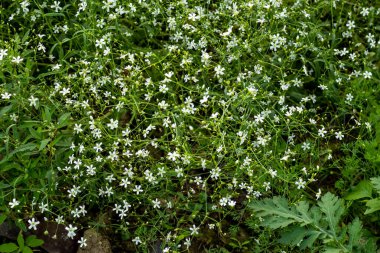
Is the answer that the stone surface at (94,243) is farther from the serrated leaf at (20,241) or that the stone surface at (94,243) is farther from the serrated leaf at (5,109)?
the serrated leaf at (5,109)

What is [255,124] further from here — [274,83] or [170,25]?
[170,25]

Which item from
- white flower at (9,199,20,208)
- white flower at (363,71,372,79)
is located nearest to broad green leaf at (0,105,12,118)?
white flower at (9,199,20,208)

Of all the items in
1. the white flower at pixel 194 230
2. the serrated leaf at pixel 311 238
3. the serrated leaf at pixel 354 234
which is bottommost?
the white flower at pixel 194 230

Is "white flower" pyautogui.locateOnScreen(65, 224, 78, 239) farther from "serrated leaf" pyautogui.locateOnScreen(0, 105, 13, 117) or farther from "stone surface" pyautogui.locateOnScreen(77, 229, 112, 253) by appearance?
"serrated leaf" pyautogui.locateOnScreen(0, 105, 13, 117)

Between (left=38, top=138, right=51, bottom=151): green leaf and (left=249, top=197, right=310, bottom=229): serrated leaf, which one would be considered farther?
(left=38, top=138, right=51, bottom=151): green leaf

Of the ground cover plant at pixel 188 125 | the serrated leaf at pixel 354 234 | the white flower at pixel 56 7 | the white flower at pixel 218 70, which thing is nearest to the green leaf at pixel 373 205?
the ground cover plant at pixel 188 125

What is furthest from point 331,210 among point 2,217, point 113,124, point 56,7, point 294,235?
point 56,7

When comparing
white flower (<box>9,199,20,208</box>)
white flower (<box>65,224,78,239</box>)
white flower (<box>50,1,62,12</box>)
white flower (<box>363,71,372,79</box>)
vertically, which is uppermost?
white flower (<box>50,1,62,12</box>)
